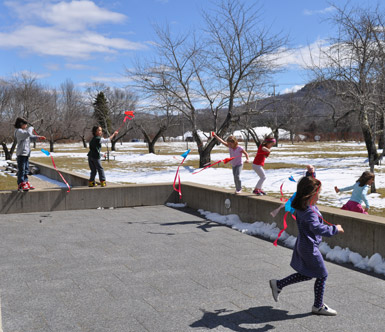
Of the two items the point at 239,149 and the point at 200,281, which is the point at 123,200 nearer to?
the point at 239,149

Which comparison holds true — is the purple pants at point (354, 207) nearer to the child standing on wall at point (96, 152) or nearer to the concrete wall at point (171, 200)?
the concrete wall at point (171, 200)

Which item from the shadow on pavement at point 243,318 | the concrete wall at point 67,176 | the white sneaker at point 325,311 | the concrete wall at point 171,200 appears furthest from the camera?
the concrete wall at point 67,176

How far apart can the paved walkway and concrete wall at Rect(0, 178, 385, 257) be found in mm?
657

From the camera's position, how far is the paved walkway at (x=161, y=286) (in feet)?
12.8

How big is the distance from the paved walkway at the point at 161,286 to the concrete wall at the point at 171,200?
0.66m

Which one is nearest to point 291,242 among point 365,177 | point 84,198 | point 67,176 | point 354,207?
point 354,207

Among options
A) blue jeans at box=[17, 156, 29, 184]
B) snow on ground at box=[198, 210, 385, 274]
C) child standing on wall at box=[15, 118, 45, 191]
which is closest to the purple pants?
snow on ground at box=[198, 210, 385, 274]

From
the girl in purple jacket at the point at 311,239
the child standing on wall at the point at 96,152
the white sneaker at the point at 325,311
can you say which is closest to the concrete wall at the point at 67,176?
the child standing on wall at the point at 96,152

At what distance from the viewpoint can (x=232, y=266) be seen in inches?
225

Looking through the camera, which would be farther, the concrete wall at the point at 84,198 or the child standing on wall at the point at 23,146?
the concrete wall at the point at 84,198

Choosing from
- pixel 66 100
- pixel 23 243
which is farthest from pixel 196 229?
pixel 66 100

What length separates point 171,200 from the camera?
1120 cm

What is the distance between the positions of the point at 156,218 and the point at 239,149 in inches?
88.2

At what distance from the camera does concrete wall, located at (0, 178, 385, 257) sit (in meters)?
6.36
